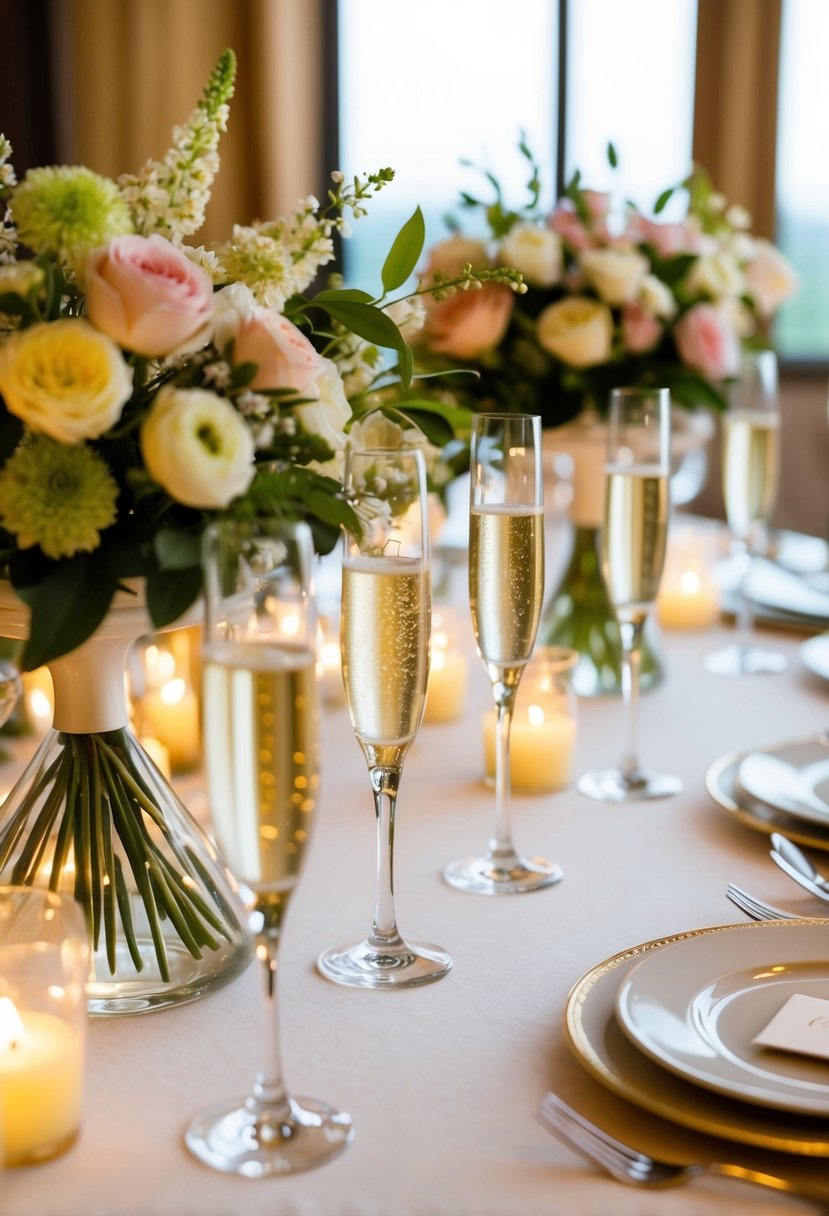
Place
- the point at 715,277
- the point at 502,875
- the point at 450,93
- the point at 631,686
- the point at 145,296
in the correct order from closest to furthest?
the point at 145,296, the point at 502,875, the point at 631,686, the point at 715,277, the point at 450,93

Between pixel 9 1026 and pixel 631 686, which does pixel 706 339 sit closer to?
pixel 631 686

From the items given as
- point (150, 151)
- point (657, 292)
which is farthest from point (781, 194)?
point (657, 292)

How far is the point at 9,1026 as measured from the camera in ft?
2.63

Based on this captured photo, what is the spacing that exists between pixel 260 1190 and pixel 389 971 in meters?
0.28

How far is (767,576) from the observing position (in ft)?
7.81

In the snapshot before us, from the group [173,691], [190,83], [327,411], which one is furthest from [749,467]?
[190,83]

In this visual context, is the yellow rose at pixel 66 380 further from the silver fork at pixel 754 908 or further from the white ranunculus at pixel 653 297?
the white ranunculus at pixel 653 297

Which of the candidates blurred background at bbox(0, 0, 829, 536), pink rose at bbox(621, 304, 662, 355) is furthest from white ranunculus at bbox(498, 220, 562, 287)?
blurred background at bbox(0, 0, 829, 536)

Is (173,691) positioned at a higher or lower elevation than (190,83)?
lower

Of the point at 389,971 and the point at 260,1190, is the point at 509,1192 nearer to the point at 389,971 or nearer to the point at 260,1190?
the point at 260,1190

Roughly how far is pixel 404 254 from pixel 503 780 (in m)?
0.47

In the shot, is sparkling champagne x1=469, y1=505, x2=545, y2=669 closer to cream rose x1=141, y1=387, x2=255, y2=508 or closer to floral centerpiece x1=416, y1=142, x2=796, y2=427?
cream rose x1=141, y1=387, x2=255, y2=508

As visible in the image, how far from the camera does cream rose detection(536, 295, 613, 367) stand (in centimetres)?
177

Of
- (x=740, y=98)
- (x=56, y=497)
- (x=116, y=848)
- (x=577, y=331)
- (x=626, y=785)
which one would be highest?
(x=740, y=98)
